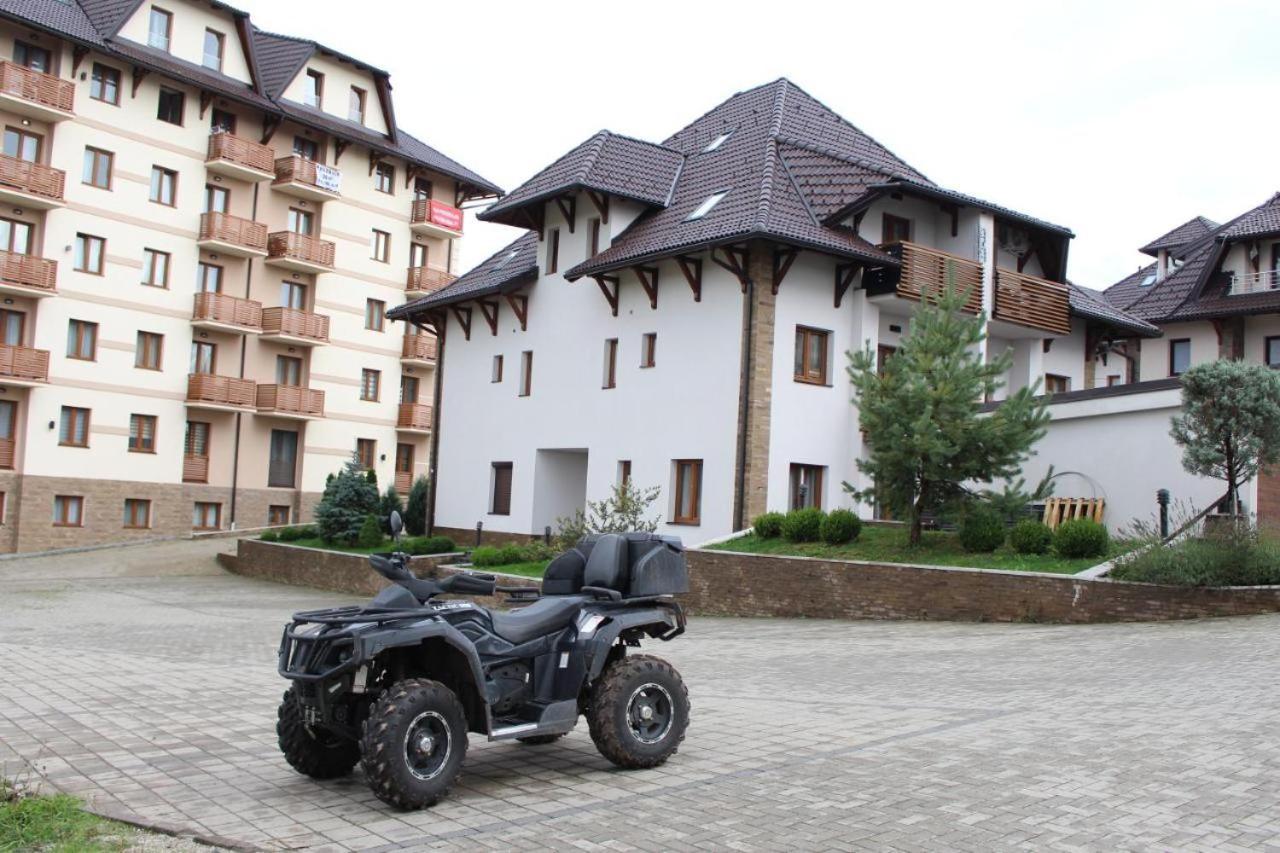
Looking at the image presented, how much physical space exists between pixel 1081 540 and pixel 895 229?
11.4m

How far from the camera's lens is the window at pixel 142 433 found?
3728 centimetres

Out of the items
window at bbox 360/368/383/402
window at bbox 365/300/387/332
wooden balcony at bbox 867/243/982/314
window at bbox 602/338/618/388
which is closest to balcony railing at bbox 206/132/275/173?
window at bbox 365/300/387/332

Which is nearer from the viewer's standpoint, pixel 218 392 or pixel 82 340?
pixel 82 340

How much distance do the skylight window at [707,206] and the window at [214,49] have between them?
21.8 metres

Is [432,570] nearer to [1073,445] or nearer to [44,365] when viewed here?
[1073,445]

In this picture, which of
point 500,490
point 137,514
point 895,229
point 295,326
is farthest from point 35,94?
point 895,229

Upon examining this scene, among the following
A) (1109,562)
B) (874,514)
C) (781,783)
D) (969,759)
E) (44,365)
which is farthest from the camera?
(44,365)

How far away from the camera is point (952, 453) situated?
17969 mm

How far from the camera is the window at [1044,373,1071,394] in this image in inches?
1169

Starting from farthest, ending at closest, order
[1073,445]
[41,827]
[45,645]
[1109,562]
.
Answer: [1073,445], [1109,562], [45,645], [41,827]

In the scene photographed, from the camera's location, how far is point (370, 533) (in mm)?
30172

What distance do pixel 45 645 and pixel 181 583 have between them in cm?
1519

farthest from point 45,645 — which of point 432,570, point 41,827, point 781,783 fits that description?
point 432,570

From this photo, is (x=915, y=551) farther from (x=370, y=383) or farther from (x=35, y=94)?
(x=370, y=383)
